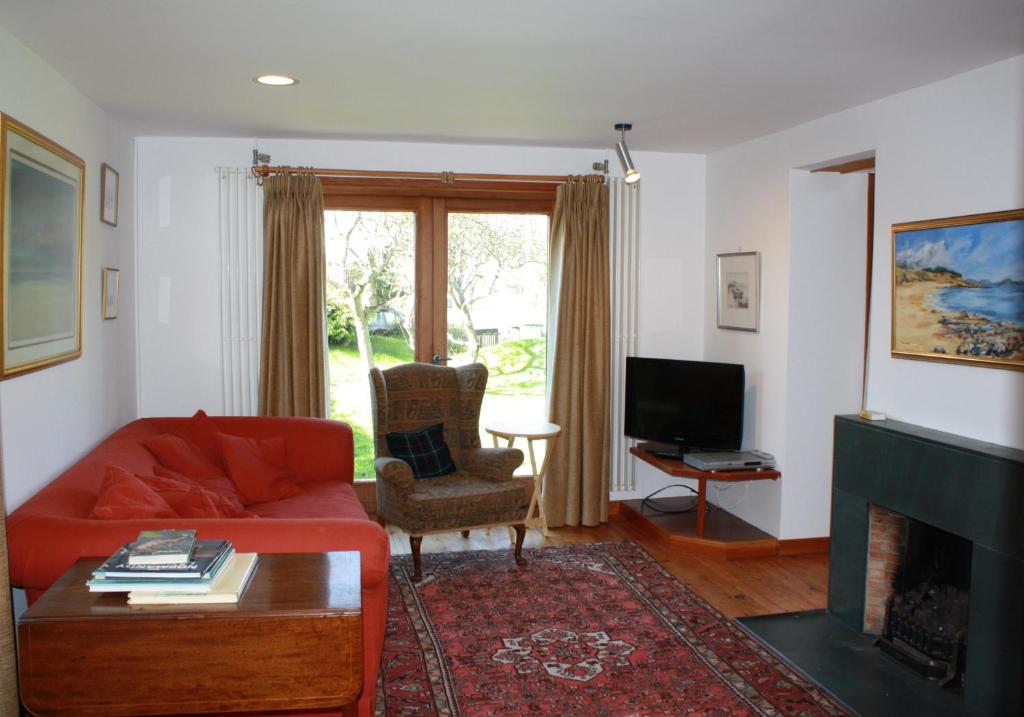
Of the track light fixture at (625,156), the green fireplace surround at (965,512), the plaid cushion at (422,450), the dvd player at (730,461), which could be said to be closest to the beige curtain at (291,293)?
the plaid cushion at (422,450)

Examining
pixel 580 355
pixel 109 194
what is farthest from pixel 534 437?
pixel 109 194

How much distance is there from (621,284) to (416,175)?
1522 mm

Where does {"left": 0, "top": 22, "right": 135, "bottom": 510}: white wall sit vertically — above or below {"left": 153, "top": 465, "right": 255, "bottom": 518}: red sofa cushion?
above

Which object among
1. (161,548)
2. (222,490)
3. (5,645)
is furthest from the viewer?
(222,490)

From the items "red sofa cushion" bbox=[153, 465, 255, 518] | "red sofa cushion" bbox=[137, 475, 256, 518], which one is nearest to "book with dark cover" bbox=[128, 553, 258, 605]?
"red sofa cushion" bbox=[137, 475, 256, 518]

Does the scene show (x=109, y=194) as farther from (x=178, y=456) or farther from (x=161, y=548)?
(x=161, y=548)

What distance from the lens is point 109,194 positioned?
443cm

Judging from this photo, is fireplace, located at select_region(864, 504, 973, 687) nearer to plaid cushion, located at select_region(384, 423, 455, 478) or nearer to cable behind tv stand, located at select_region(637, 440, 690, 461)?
cable behind tv stand, located at select_region(637, 440, 690, 461)

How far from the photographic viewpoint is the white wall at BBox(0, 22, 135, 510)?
123 inches

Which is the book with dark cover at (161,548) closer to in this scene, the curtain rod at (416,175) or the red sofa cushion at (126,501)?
the red sofa cushion at (126,501)

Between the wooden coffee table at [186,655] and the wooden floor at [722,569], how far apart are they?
2.40 m

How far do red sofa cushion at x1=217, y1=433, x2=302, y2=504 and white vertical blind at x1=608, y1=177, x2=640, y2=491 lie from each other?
90.5 inches

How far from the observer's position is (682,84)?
3799 millimetres

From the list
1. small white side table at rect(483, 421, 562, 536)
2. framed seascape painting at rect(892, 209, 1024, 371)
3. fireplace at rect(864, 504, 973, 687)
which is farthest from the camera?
small white side table at rect(483, 421, 562, 536)
